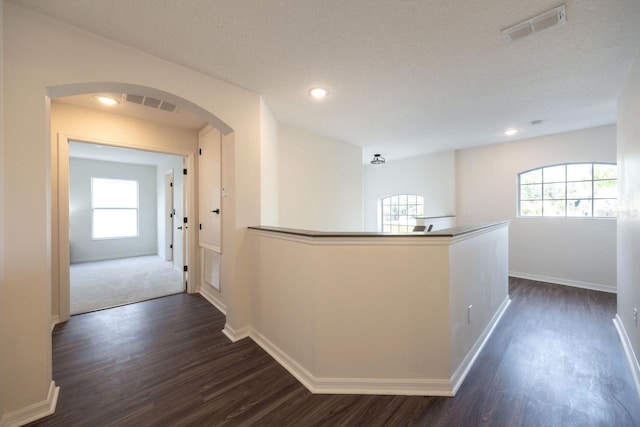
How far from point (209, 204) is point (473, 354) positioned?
3472mm

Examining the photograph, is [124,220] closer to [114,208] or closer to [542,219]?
[114,208]

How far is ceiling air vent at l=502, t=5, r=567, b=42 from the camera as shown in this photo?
1563 millimetres

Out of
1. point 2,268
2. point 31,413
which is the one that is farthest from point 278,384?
point 2,268

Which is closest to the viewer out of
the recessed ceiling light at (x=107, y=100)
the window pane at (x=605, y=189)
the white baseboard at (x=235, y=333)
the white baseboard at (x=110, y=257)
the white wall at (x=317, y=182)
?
the white baseboard at (x=235, y=333)

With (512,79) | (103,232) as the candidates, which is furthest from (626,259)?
(103,232)

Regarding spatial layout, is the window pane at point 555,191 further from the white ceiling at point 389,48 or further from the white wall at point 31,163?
the white wall at point 31,163

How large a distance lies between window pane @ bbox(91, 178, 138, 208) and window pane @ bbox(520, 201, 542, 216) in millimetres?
9334

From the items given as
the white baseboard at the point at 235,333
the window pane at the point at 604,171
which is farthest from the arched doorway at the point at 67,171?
the window pane at the point at 604,171

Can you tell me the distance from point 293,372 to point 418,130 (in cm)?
381

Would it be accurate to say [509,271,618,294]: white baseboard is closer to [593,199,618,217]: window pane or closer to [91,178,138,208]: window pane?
[593,199,618,217]: window pane

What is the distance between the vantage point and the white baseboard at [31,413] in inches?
57.9

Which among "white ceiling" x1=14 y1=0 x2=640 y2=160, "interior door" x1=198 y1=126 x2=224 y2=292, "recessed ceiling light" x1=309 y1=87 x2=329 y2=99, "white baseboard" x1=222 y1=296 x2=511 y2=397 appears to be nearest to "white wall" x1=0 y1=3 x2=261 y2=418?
"white ceiling" x1=14 y1=0 x2=640 y2=160

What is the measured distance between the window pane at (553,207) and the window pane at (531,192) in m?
0.16

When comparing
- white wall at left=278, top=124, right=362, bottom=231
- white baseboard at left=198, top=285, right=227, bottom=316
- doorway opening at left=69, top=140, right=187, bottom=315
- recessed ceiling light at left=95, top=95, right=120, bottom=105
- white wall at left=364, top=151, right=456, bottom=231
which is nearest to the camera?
recessed ceiling light at left=95, top=95, right=120, bottom=105
